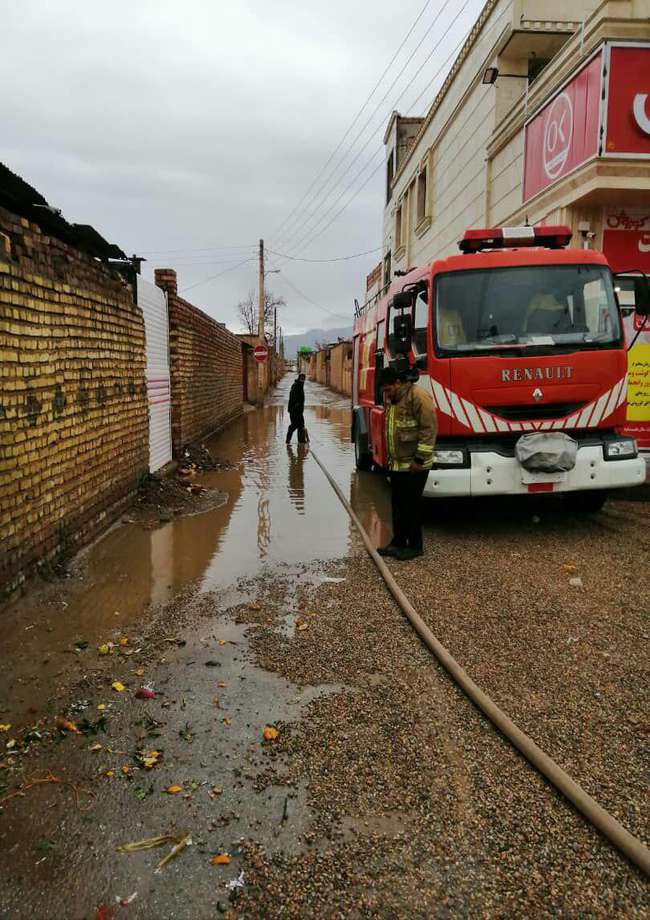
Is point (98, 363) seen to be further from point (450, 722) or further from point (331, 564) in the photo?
point (450, 722)

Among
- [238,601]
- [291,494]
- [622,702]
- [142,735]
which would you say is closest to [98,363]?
[238,601]

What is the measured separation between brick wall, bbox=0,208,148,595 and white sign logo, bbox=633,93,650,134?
6.81m

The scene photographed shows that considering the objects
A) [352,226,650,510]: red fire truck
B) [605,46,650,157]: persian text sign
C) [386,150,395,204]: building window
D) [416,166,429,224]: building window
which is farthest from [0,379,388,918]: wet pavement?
[386,150,395,204]: building window

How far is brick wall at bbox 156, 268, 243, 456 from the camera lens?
37.1ft

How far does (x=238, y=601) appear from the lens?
4.99m

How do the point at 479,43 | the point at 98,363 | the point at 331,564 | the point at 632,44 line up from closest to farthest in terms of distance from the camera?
the point at 331,564
the point at 98,363
the point at 632,44
the point at 479,43

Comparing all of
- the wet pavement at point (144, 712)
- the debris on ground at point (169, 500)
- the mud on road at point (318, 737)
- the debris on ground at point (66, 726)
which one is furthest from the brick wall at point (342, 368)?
the debris on ground at point (66, 726)

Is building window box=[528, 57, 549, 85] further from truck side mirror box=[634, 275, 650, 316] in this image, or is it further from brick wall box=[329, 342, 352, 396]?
brick wall box=[329, 342, 352, 396]

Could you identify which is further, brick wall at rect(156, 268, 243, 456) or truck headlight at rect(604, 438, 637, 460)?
brick wall at rect(156, 268, 243, 456)

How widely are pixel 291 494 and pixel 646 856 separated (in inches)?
292

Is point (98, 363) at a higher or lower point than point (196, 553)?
higher

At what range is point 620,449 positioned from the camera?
21.2 ft

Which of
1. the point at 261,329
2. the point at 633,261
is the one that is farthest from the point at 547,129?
the point at 261,329

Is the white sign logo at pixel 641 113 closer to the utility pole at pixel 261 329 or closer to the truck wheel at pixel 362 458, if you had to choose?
the truck wheel at pixel 362 458
